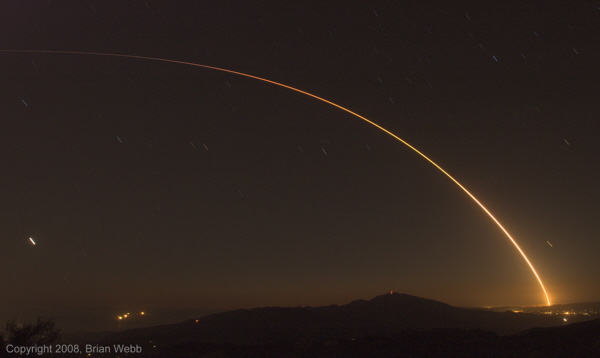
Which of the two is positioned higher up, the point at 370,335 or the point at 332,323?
the point at 370,335

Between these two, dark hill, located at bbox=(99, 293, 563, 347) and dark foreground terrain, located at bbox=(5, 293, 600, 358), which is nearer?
dark foreground terrain, located at bbox=(5, 293, 600, 358)

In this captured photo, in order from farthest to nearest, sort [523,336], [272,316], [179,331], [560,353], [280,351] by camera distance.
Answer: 1. [272,316]
2. [179,331]
3. [280,351]
4. [523,336]
5. [560,353]

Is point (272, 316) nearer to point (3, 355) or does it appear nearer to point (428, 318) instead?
point (428, 318)

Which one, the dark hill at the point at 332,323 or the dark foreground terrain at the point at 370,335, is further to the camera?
the dark hill at the point at 332,323

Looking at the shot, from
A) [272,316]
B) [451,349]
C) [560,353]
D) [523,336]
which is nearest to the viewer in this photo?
[560,353]

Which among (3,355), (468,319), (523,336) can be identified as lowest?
(468,319)

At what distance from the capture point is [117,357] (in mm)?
37125

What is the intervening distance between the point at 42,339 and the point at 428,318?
6514 cm

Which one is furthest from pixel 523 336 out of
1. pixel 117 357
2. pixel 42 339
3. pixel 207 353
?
pixel 42 339

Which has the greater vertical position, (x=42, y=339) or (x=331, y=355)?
(x=42, y=339)

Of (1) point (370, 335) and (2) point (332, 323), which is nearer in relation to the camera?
(1) point (370, 335)

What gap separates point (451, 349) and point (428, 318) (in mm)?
53459

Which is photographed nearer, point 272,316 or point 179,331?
point 179,331

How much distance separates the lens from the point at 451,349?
2672cm
